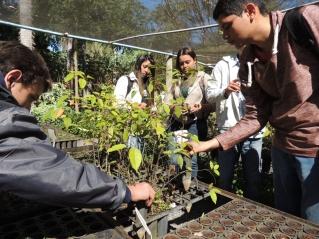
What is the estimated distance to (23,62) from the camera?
1.29 metres

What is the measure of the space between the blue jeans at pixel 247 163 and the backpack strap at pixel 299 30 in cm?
157

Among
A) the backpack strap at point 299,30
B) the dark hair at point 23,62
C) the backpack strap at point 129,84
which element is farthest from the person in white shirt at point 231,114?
the dark hair at point 23,62

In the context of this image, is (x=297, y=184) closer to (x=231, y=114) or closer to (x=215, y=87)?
(x=231, y=114)

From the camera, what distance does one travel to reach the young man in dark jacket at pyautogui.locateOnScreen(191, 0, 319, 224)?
1573 mm

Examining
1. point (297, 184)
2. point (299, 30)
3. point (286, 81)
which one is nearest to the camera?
point (299, 30)

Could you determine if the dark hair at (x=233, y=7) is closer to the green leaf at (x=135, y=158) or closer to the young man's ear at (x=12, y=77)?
the green leaf at (x=135, y=158)

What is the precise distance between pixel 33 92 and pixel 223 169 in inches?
85.4

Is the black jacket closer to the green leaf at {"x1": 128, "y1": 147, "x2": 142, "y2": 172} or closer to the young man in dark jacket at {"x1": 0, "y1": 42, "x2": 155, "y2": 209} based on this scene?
the young man in dark jacket at {"x1": 0, "y1": 42, "x2": 155, "y2": 209}

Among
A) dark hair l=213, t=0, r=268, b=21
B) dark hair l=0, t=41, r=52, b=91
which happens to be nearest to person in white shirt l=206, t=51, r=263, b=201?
dark hair l=213, t=0, r=268, b=21

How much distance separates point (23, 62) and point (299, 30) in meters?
1.20

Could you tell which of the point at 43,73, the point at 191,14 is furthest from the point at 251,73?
the point at 191,14

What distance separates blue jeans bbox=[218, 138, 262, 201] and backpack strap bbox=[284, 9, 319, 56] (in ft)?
5.16

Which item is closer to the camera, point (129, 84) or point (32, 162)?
point (32, 162)

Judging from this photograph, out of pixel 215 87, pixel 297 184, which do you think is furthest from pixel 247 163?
pixel 297 184
